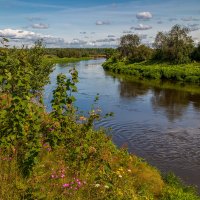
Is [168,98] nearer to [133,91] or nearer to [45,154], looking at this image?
[133,91]

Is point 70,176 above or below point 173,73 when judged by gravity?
above

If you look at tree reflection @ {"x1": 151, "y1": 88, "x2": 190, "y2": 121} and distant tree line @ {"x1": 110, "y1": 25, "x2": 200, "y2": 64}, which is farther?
distant tree line @ {"x1": 110, "y1": 25, "x2": 200, "y2": 64}

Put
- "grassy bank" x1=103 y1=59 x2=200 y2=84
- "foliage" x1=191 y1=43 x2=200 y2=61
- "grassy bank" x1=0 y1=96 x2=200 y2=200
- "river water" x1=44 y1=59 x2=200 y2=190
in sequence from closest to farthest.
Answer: "grassy bank" x1=0 y1=96 x2=200 y2=200
"river water" x1=44 y1=59 x2=200 y2=190
"grassy bank" x1=103 y1=59 x2=200 y2=84
"foliage" x1=191 y1=43 x2=200 y2=61

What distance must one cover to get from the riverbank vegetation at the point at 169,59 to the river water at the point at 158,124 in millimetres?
17188

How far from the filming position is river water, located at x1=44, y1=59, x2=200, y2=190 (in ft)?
62.3

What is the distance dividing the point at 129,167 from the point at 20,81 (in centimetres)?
745

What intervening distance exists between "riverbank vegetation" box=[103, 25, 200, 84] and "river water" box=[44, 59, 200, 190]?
17188 millimetres

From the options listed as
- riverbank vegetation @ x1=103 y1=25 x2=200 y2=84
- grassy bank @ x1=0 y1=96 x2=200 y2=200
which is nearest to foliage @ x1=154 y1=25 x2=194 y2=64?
riverbank vegetation @ x1=103 y1=25 x2=200 y2=84

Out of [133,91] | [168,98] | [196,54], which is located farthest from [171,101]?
[196,54]

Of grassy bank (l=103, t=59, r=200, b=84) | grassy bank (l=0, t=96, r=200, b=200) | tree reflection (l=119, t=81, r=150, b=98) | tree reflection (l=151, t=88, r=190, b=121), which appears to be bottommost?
tree reflection (l=119, t=81, r=150, b=98)

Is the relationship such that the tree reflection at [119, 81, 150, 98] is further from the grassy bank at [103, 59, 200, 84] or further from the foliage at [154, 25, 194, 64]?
the foliage at [154, 25, 194, 64]

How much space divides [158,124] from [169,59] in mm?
56610

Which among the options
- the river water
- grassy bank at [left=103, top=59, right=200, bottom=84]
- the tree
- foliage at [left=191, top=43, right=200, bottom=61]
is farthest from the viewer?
the tree

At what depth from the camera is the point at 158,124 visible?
27.8m
